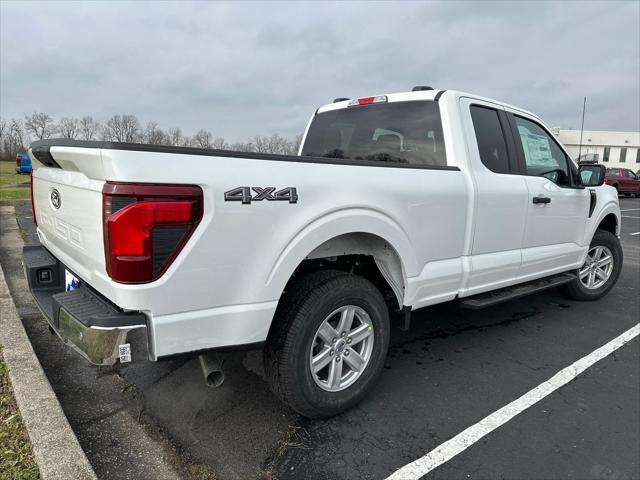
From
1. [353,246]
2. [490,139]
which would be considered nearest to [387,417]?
[353,246]

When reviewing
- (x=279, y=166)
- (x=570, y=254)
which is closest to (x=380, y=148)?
(x=279, y=166)

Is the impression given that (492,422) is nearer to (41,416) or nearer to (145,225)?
(145,225)

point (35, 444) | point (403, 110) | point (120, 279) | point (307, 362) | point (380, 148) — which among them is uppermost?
point (403, 110)

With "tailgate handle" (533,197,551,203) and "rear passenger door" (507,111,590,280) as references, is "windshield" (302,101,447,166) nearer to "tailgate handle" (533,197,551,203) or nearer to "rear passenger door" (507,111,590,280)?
"rear passenger door" (507,111,590,280)

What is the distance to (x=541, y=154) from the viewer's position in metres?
4.12

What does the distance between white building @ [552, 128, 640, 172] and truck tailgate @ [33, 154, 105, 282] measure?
7108 centimetres

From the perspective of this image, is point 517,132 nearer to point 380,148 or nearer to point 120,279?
point 380,148

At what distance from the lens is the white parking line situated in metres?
2.30

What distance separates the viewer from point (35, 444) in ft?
7.09

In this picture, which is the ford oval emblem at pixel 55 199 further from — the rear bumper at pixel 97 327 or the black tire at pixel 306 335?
the black tire at pixel 306 335

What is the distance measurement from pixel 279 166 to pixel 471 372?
7.34 ft

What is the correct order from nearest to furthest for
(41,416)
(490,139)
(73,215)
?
(73,215) < (41,416) < (490,139)

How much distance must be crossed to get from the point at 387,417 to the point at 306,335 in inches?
32.6

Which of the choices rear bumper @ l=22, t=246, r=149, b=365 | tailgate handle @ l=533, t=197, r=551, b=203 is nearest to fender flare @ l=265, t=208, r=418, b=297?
rear bumper @ l=22, t=246, r=149, b=365
